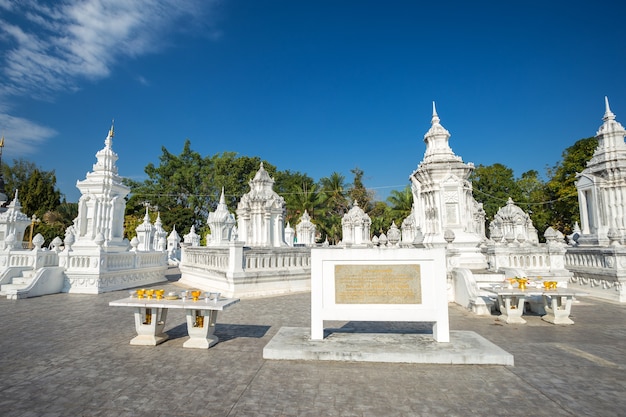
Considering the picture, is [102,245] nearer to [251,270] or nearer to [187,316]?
[251,270]

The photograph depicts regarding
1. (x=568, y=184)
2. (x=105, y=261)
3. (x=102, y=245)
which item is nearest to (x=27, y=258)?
(x=102, y=245)

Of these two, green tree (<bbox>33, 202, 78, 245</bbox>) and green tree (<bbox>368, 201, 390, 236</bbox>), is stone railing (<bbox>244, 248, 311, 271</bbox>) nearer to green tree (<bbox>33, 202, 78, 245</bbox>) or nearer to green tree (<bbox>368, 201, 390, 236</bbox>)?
green tree (<bbox>368, 201, 390, 236</bbox>)

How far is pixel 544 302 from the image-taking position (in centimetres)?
843

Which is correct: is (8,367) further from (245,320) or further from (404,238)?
(404,238)

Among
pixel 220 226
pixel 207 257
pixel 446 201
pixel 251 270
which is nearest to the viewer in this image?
pixel 251 270

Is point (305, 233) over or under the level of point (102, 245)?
over

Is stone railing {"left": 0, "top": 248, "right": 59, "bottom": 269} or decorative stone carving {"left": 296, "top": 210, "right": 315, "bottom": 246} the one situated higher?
decorative stone carving {"left": 296, "top": 210, "right": 315, "bottom": 246}

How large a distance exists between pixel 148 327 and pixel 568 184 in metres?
40.7

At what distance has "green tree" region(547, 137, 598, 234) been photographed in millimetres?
32344

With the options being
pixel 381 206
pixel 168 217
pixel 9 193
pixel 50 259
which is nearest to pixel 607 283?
pixel 50 259

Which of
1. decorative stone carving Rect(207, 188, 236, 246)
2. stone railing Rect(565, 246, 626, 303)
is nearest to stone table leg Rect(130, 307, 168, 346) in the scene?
stone railing Rect(565, 246, 626, 303)

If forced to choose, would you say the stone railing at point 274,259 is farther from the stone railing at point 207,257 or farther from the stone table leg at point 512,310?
the stone table leg at point 512,310

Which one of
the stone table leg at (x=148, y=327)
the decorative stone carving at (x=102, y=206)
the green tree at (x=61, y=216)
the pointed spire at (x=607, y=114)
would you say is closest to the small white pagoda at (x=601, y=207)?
the pointed spire at (x=607, y=114)

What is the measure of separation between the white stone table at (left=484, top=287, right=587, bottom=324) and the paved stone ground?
2.36 ft
